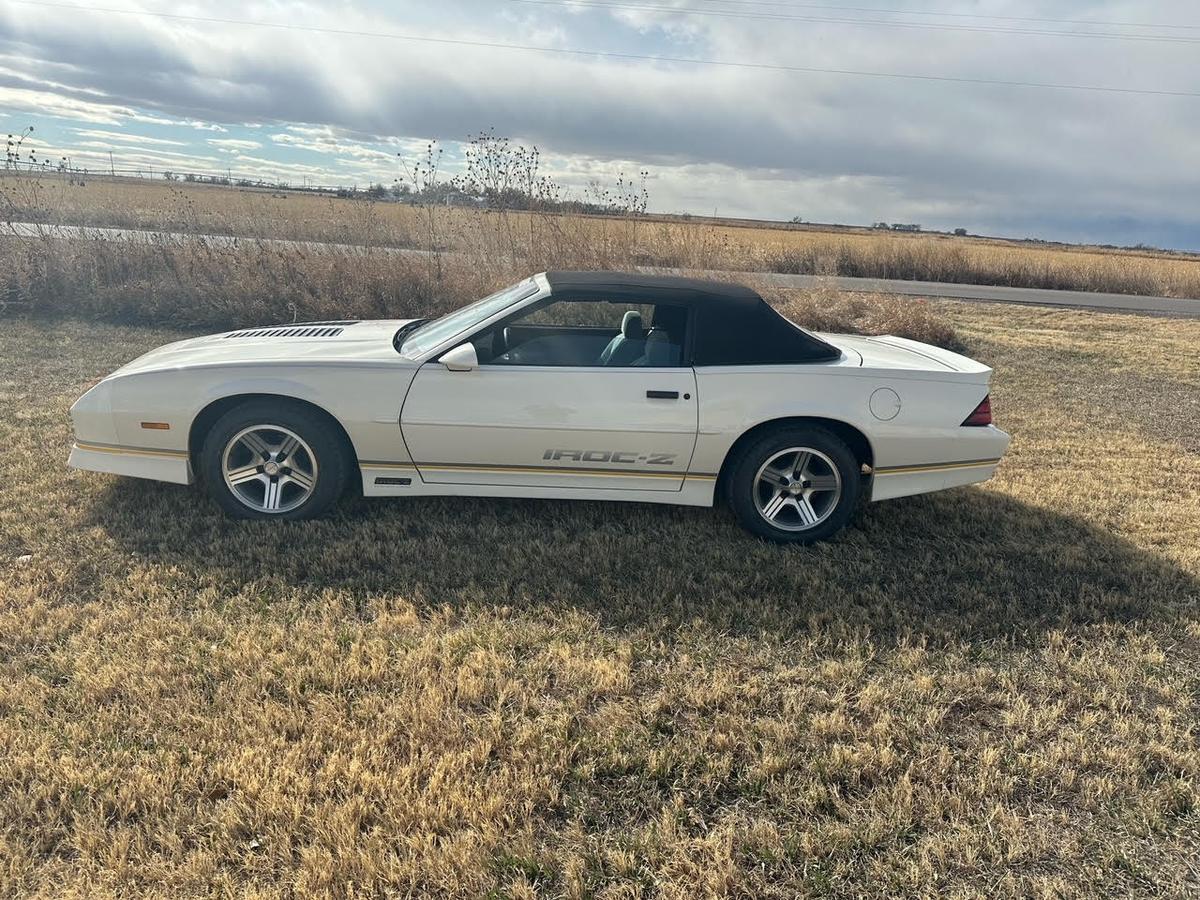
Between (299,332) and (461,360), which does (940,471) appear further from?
(299,332)

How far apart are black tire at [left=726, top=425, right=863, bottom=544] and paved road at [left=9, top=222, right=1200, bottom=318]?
7208 mm

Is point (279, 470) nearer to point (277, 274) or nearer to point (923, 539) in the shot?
point (923, 539)

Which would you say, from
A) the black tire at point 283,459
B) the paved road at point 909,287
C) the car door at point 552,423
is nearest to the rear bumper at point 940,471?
the car door at point 552,423

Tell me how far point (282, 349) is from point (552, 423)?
5.02ft

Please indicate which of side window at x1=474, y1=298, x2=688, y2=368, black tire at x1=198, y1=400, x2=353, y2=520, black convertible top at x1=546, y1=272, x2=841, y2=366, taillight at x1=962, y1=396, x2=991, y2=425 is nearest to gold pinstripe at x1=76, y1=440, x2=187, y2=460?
black tire at x1=198, y1=400, x2=353, y2=520

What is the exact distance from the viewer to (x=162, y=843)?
2.04 meters

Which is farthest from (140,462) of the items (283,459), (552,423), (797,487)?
(797,487)

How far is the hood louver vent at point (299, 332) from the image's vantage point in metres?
4.43

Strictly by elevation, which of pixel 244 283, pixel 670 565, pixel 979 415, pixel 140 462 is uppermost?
pixel 244 283

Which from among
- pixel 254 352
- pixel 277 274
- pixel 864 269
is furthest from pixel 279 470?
pixel 864 269

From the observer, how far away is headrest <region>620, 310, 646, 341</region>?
4309 mm

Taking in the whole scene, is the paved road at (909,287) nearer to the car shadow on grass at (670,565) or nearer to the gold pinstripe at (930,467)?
the car shadow on grass at (670,565)

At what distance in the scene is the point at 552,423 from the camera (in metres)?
3.85

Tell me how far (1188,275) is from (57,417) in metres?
27.5
